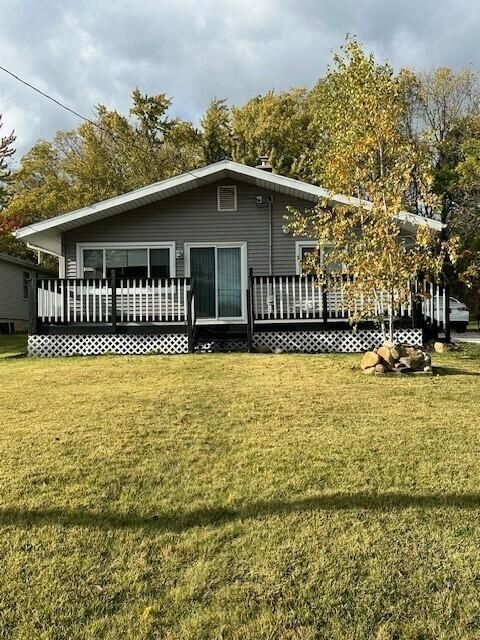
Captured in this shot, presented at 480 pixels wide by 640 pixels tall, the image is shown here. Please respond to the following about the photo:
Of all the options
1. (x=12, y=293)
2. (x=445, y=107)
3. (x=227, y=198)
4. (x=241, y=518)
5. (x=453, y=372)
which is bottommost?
(x=241, y=518)

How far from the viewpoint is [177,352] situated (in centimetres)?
1138

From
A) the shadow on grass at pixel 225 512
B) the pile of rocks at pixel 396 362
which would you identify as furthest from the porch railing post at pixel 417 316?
the shadow on grass at pixel 225 512

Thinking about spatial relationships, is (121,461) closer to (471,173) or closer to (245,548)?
(245,548)

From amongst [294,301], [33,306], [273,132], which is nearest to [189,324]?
[294,301]

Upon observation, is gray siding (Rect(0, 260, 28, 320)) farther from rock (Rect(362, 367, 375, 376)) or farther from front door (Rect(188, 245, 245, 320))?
rock (Rect(362, 367, 375, 376))

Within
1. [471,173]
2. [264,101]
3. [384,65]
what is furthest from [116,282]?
[264,101]

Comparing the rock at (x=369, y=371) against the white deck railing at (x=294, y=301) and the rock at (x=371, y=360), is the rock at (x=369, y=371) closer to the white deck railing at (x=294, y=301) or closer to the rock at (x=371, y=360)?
the rock at (x=371, y=360)

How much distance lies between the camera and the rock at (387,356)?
8266mm

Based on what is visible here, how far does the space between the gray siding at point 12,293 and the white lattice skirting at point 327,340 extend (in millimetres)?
16138

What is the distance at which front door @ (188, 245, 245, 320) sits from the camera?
44.9ft

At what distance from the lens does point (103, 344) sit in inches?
453

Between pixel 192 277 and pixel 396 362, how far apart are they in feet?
20.7

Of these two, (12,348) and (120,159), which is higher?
(120,159)

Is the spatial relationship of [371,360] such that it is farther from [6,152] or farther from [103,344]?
[6,152]
